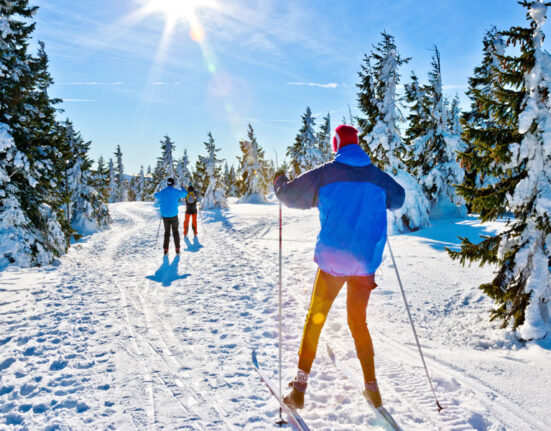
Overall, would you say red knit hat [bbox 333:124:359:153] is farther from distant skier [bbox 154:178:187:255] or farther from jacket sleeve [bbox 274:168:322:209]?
distant skier [bbox 154:178:187:255]

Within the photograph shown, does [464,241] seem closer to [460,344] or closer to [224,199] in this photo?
[460,344]

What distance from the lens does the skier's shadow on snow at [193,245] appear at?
13062 mm

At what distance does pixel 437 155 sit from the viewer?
20391 millimetres

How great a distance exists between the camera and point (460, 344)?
4.85 m

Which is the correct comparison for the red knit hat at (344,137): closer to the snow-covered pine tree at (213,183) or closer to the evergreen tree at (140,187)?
the snow-covered pine tree at (213,183)

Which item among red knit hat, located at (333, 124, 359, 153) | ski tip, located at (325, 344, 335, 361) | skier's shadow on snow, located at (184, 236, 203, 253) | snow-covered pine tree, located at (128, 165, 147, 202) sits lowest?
skier's shadow on snow, located at (184, 236, 203, 253)


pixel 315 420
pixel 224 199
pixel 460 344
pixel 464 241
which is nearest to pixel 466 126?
pixel 464 241

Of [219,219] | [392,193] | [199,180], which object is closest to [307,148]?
[199,180]

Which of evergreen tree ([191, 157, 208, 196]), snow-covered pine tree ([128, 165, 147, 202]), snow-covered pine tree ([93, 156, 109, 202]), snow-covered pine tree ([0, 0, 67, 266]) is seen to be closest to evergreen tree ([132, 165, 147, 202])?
snow-covered pine tree ([128, 165, 147, 202])

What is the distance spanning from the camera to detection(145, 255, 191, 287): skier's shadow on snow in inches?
327

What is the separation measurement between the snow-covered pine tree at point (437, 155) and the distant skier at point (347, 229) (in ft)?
63.4

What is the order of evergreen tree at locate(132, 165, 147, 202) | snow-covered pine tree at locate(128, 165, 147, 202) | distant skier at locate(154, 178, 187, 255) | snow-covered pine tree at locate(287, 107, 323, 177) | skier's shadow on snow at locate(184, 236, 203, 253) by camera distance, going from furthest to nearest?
evergreen tree at locate(132, 165, 147, 202) < snow-covered pine tree at locate(128, 165, 147, 202) < snow-covered pine tree at locate(287, 107, 323, 177) < skier's shadow on snow at locate(184, 236, 203, 253) < distant skier at locate(154, 178, 187, 255)

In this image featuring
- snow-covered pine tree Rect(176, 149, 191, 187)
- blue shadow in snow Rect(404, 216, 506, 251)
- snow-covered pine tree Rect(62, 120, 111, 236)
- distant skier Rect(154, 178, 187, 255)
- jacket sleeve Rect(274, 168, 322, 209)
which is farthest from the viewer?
snow-covered pine tree Rect(176, 149, 191, 187)

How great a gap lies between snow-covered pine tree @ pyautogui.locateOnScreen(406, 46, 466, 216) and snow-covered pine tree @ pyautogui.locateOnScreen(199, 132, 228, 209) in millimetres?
23068
